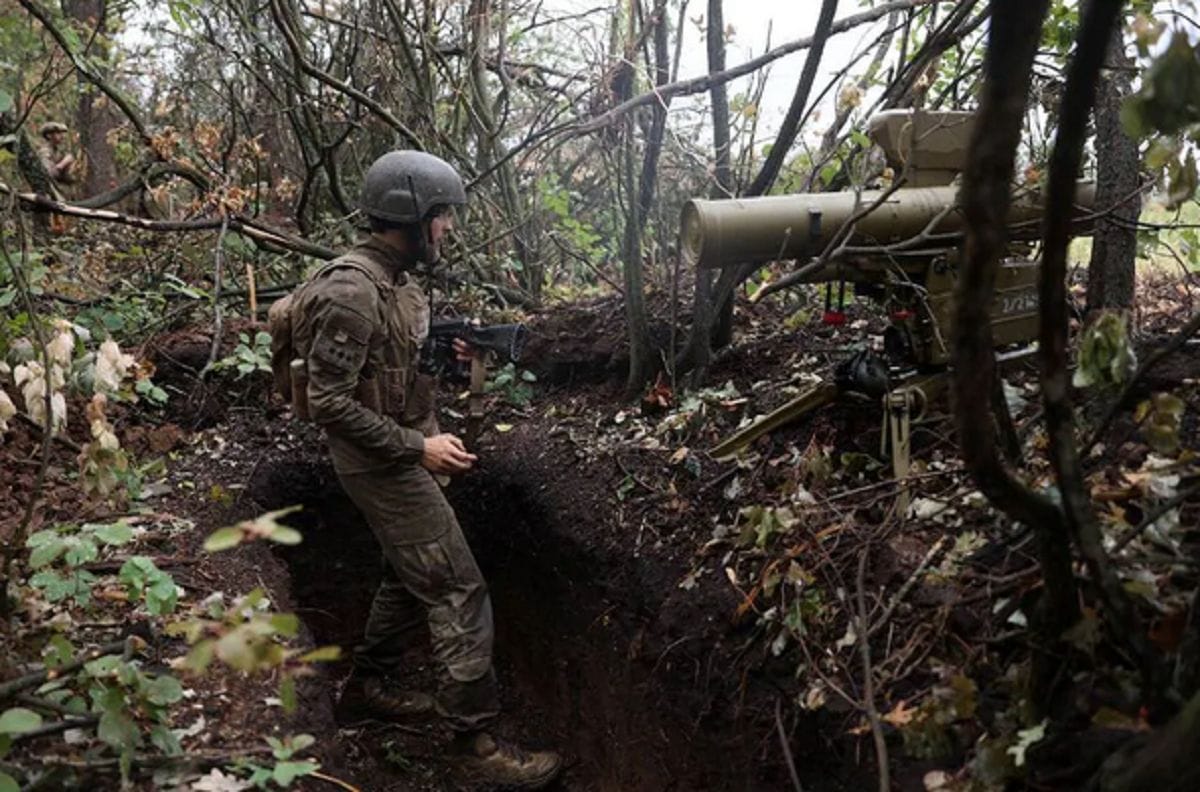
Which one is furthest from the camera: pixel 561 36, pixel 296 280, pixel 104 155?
pixel 104 155

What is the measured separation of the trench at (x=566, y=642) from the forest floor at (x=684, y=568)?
1 cm

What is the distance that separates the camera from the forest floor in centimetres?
255

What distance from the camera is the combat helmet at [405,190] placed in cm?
383

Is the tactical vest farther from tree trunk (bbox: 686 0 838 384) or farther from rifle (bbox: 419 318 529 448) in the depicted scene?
tree trunk (bbox: 686 0 838 384)

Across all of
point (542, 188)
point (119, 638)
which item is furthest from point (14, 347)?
point (542, 188)

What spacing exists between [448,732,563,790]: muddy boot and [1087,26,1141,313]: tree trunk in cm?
298

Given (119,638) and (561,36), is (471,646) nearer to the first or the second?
(119,638)

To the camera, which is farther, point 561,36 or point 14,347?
point 561,36

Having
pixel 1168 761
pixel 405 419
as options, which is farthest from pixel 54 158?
pixel 1168 761

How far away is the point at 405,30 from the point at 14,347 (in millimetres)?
4119

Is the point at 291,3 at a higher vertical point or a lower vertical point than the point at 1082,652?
higher

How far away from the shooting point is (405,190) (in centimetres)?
386

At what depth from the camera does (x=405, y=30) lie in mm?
6742

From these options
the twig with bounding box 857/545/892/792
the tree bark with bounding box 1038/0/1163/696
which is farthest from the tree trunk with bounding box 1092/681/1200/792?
the twig with bounding box 857/545/892/792
